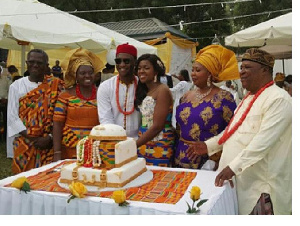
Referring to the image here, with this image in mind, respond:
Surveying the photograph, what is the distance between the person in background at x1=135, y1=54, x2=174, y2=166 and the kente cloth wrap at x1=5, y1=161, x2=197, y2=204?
370 millimetres

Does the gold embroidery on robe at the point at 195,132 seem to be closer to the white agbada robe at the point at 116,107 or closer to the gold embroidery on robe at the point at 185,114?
the gold embroidery on robe at the point at 185,114

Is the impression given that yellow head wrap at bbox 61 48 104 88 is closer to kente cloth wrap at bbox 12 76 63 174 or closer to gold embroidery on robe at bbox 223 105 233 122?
kente cloth wrap at bbox 12 76 63 174

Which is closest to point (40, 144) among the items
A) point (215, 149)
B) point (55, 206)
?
point (55, 206)

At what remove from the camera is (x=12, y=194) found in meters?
2.06

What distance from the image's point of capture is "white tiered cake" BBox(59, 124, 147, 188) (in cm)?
202

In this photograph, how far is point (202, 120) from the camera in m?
2.58

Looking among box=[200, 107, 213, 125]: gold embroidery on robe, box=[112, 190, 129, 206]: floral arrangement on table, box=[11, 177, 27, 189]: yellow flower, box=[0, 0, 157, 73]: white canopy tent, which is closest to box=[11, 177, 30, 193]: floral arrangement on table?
box=[11, 177, 27, 189]: yellow flower

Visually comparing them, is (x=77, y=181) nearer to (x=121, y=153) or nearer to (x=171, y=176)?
(x=121, y=153)

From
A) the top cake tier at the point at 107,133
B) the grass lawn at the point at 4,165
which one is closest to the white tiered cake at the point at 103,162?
the top cake tier at the point at 107,133

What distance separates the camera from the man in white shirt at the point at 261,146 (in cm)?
204

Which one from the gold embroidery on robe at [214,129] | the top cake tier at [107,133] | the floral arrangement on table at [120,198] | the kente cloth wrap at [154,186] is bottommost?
the kente cloth wrap at [154,186]

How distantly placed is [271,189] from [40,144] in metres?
2.10

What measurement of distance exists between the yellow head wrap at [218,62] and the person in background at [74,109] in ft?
3.35

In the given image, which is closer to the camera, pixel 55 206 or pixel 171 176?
pixel 55 206
